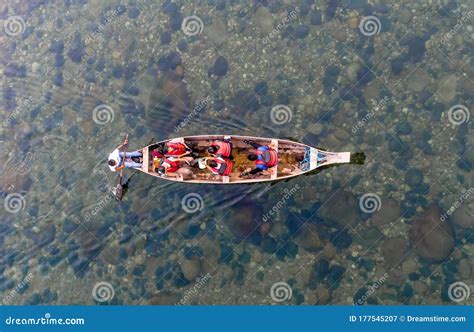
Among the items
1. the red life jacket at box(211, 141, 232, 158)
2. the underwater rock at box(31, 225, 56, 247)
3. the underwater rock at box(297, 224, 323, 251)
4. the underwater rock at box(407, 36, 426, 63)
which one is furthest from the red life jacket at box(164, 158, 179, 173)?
the underwater rock at box(407, 36, 426, 63)

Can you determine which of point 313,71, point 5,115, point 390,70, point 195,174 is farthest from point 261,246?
point 5,115

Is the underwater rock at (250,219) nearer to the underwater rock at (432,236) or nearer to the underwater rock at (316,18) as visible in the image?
the underwater rock at (432,236)

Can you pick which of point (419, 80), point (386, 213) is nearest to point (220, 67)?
point (419, 80)

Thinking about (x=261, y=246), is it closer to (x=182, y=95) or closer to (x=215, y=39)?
(x=182, y=95)

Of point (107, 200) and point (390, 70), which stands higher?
point (390, 70)

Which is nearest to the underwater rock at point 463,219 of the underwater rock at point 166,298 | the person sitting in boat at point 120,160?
the underwater rock at point 166,298

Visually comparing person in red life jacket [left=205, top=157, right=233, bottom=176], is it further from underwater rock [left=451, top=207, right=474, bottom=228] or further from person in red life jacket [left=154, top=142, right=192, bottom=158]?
underwater rock [left=451, top=207, right=474, bottom=228]
